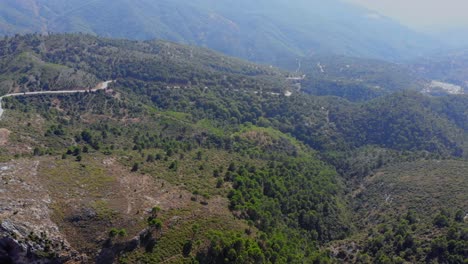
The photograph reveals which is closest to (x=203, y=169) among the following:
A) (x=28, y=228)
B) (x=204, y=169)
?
(x=204, y=169)

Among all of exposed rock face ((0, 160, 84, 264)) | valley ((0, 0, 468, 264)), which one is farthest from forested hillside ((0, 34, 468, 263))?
valley ((0, 0, 468, 264))

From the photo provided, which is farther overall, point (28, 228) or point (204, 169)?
point (204, 169)

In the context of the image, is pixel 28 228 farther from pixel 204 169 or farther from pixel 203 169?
pixel 204 169

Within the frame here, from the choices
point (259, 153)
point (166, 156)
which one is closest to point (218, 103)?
point (259, 153)

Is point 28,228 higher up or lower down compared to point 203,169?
higher up

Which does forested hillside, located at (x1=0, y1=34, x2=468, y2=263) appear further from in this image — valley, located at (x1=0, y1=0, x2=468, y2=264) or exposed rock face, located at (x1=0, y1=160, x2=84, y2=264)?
valley, located at (x1=0, y1=0, x2=468, y2=264)

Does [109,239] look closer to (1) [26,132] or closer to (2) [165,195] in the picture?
(2) [165,195]

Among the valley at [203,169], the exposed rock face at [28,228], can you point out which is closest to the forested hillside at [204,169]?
the exposed rock face at [28,228]

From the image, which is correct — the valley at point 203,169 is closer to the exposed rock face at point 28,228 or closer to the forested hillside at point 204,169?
the exposed rock face at point 28,228
